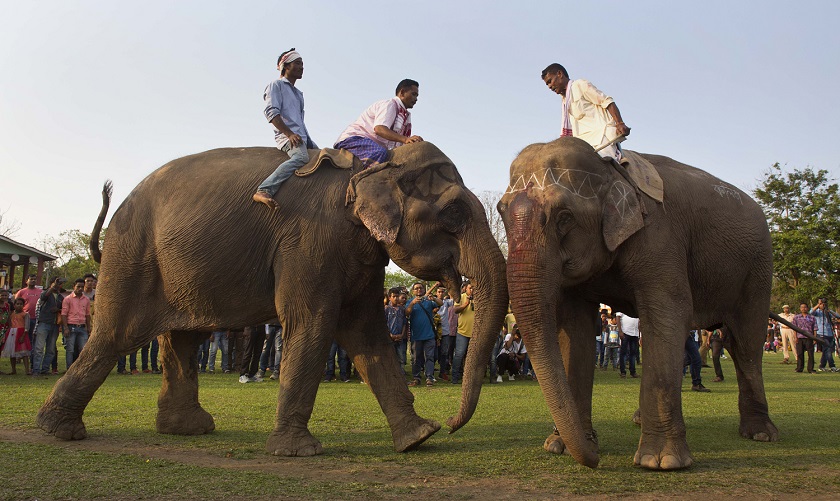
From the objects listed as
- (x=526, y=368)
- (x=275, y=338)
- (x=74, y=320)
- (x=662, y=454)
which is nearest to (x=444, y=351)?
(x=526, y=368)

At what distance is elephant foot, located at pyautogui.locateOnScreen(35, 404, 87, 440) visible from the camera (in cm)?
691

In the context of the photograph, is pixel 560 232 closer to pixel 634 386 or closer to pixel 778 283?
pixel 634 386

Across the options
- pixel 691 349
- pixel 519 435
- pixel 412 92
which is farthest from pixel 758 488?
pixel 691 349

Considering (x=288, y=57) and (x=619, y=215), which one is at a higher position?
(x=288, y=57)

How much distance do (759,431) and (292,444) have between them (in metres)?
4.96

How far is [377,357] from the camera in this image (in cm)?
721

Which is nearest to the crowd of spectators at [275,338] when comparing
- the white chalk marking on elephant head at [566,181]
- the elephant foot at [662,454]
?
the white chalk marking on elephant head at [566,181]

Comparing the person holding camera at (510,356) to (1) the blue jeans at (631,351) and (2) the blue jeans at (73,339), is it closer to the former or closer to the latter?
(1) the blue jeans at (631,351)

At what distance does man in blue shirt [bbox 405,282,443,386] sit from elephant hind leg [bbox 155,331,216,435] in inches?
299

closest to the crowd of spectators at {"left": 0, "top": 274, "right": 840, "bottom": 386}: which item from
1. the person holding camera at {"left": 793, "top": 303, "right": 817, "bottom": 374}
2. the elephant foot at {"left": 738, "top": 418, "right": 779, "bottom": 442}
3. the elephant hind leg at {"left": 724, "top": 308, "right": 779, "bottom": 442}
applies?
the person holding camera at {"left": 793, "top": 303, "right": 817, "bottom": 374}

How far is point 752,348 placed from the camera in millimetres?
7797

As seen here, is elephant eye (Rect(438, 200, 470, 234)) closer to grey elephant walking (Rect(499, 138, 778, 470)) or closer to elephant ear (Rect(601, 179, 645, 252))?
grey elephant walking (Rect(499, 138, 778, 470))

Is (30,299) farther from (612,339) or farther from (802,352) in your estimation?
(802,352)

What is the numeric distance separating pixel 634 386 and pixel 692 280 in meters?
8.51
